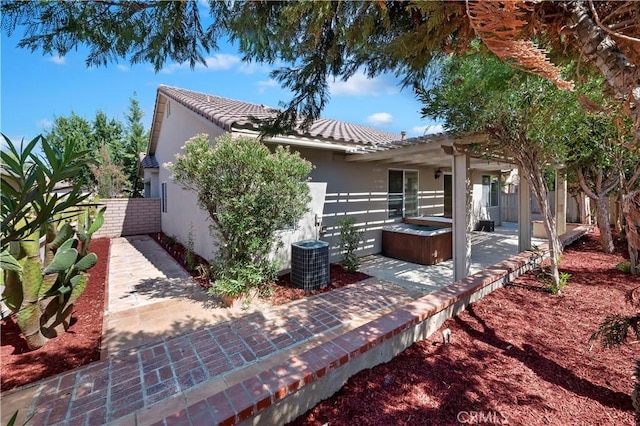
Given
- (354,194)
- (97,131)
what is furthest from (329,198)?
(97,131)

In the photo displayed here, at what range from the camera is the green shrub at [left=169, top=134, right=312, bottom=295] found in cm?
532

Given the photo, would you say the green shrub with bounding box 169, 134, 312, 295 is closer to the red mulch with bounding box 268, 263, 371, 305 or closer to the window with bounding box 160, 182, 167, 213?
the red mulch with bounding box 268, 263, 371, 305

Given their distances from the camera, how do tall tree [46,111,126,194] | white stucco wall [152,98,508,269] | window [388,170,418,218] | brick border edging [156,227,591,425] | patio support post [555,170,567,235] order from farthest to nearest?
tall tree [46,111,126,194] < patio support post [555,170,567,235] < window [388,170,418,218] < white stucco wall [152,98,508,269] < brick border edging [156,227,591,425]

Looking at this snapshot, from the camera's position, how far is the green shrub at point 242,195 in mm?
5324

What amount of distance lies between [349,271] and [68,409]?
578 centimetres

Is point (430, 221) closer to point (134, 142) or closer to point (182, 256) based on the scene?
point (182, 256)

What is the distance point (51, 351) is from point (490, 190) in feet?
60.8

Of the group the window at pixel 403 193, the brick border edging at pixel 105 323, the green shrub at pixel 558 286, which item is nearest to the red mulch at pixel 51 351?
the brick border edging at pixel 105 323

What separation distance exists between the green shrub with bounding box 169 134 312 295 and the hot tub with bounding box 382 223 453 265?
4.55 m

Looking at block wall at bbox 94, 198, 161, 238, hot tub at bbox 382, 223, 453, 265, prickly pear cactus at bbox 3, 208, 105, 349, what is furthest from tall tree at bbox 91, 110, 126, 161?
hot tub at bbox 382, 223, 453, 265

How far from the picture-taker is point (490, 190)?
1611cm

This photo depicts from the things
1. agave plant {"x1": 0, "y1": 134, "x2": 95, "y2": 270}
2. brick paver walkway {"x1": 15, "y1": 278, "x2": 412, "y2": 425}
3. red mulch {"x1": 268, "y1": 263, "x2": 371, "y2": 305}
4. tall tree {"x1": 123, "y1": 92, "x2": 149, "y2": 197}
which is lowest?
brick paver walkway {"x1": 15, "y1": 278, "x2": 412, "y2": 425}

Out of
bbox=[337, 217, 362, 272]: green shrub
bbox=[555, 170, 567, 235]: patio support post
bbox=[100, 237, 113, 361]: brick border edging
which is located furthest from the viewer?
bbox=[555, 170, 567, 235]: patio support post

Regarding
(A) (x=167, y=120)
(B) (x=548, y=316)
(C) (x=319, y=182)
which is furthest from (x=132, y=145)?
(B) (x=548, y=316)
